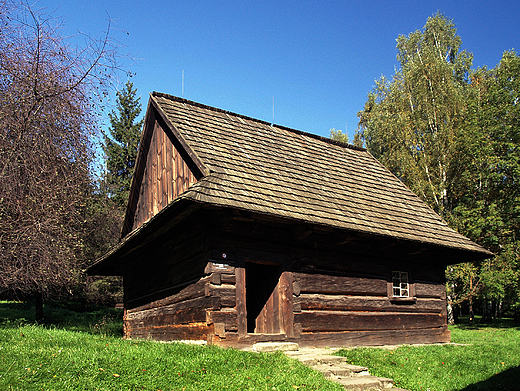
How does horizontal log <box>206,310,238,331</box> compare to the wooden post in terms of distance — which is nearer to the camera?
horizontal log <box>206,310,238,331</box>

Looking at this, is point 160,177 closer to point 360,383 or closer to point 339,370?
point 339,370

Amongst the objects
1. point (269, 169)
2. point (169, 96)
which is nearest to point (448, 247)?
point (269, 169)

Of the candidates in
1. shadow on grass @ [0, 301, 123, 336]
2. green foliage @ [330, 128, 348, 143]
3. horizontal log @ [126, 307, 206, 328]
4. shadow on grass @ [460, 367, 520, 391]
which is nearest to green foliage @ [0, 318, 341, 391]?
horizontal log @ [126, 307, 206, 328]

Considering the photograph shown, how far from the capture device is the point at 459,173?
21953 mm

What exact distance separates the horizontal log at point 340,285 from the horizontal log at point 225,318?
173 cm

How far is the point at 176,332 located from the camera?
8656mm

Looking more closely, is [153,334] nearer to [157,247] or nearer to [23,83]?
[157,247]

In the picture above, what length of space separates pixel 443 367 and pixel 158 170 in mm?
7643

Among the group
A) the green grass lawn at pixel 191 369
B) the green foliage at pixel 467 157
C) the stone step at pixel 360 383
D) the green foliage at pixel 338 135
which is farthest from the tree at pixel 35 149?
the green foliage at pixel 338 135

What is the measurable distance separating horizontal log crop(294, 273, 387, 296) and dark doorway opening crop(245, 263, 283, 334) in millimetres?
512

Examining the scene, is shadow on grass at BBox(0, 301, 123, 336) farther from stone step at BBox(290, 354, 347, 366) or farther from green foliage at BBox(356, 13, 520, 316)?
green foliage at BBox(356, 13, 520, 316)

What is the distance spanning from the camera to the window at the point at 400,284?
35.9ft

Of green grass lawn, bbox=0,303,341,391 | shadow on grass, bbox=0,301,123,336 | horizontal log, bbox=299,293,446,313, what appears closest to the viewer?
green grass lawn, bbox=0,303,341,391

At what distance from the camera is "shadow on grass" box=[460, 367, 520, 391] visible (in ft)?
21.9
